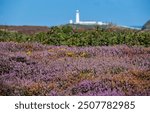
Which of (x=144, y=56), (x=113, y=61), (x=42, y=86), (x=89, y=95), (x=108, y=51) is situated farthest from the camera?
(x=108, y=51)

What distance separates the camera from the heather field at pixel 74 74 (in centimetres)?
1323

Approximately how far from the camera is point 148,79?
47.4 ft

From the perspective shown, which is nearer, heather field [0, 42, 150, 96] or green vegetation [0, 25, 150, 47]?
heather field [0, 42, 150, 96]

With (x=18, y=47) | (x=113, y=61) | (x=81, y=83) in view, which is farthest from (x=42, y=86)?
(x=18, y=47)

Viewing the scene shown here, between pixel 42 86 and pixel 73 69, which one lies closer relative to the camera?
pixel 42 86

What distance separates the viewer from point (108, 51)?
20672 millimetres

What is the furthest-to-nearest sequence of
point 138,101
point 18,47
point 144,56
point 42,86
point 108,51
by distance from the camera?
point 18,47, point 108,51, point 144,56, point 42,86, point 138,101

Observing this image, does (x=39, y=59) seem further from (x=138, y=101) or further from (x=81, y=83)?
(x=138, y=101)

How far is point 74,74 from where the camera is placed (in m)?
15.1

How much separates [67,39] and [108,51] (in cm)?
769

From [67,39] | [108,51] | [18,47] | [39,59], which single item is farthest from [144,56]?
[67,39]

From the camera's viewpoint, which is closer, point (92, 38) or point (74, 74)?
point (74, 74)

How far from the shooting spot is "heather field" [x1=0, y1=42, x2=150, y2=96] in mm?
13227

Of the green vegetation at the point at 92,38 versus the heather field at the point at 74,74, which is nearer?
the heather field at the point at 74,74
